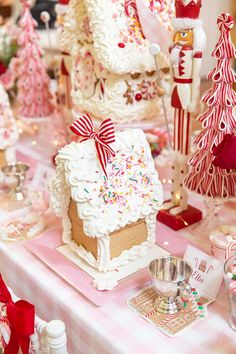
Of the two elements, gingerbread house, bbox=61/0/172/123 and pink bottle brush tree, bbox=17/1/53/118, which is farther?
pink bottle brush tree, bbox=17/1/53/118

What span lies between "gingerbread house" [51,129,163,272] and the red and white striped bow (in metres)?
0.02

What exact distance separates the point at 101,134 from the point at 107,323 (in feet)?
1.46

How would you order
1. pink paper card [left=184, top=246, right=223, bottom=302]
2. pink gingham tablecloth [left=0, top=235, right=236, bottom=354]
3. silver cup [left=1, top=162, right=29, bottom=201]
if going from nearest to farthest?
1. pink gingham tablecloth [left=0, top=235, right=236, bottom=354]
2. pink paper card [left=184, top=246, right=223, bottom=302]
3. silver cup [left=1, top=162, right=29, bottom=201]

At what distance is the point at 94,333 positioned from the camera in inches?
41.9

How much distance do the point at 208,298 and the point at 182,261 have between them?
0.11 m

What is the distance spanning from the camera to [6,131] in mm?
1759

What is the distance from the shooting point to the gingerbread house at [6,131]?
5.75ft

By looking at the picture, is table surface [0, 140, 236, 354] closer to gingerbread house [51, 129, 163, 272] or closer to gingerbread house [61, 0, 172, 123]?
gingerbread house [51, 129, 163, 272]

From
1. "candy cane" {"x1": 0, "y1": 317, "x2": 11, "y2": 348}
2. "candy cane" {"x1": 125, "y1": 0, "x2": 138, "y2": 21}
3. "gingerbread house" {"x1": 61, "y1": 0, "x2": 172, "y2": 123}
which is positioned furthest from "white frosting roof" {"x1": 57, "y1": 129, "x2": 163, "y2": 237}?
"candy cane" {"x1": 125, "y1": 0, "x2": 138, "y2": 21}

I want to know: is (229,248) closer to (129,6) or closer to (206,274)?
(206,274)

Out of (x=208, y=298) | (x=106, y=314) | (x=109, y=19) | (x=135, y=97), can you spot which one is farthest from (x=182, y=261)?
(x=109, y=19)

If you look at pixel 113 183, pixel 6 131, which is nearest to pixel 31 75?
pixel 6 131

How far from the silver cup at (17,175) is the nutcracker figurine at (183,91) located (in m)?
0.50

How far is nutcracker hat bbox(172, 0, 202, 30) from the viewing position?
51.2 inches
